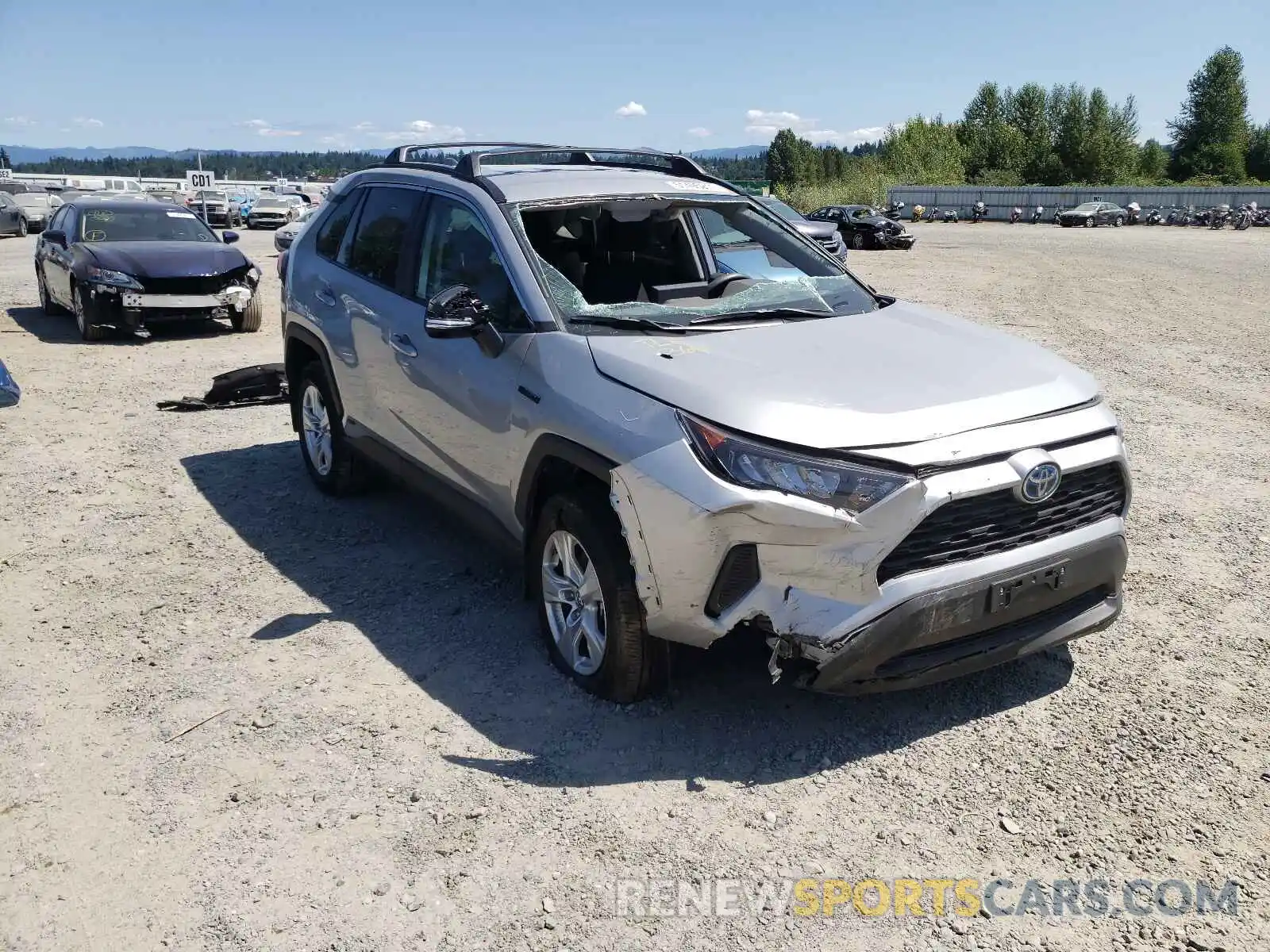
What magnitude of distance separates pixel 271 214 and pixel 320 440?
3611 cm

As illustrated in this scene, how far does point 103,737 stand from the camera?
3.66 m

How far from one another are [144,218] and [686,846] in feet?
40.6

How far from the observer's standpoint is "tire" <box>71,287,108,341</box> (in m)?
11.7

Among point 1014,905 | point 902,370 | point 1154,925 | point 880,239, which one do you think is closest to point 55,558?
point 902,370

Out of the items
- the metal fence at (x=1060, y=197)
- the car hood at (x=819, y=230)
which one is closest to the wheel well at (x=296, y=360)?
the car hood at (x=819, y=230)

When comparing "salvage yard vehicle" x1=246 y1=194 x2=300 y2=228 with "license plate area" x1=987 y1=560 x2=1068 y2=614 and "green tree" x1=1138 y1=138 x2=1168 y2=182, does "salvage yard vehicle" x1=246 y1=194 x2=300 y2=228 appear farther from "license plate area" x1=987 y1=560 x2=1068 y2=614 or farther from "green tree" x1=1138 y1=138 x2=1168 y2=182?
"green tree" x1=1138 y1=138 x2=1168 y2=182

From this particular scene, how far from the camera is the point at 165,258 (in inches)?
464

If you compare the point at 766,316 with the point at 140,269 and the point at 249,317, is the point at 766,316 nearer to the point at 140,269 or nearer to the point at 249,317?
the point at 140,269

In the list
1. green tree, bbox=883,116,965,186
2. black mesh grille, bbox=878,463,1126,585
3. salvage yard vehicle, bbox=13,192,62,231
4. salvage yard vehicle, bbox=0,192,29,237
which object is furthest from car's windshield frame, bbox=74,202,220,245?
green tree, bbox=883,116,965,186

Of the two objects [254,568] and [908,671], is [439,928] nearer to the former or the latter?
[908,671]

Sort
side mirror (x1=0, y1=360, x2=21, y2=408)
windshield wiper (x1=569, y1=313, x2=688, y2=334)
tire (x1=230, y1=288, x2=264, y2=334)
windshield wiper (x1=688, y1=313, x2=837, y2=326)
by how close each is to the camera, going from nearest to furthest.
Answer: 1. windshield wiper (x1=569, y1=313, x2=688, y2=334)
2. windshield wiper (x1=688, y1=313, x2=837, y2=326)
3. side mirror (x1=0, y1=360, x2=21, y2=408)
4. tire (x1=230, y1=288, x2=264, y2=334)

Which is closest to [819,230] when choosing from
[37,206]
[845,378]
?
[845,378]

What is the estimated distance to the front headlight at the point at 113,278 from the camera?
11.4m

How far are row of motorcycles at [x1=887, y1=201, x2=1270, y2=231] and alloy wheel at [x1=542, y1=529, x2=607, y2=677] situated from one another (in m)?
43.1
